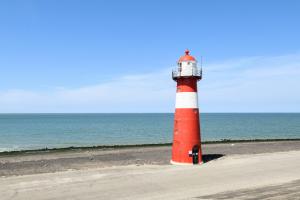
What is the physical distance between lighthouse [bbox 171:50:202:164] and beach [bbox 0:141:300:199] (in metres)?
0.99

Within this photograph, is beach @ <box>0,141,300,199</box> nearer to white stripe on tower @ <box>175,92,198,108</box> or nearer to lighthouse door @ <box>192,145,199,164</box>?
lighthouse door @ <box>192,145,199,164</box>

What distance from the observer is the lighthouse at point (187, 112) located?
20000 mm

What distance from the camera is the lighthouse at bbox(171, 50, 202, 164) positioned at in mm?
20000

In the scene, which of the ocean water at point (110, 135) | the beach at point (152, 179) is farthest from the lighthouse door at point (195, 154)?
the ocean water at point (110, 135)

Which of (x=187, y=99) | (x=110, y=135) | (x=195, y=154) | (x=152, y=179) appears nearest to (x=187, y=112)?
(x=187, y=99)

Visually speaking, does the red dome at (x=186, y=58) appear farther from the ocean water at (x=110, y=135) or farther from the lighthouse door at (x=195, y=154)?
the ocean water at (x=110, y=135)

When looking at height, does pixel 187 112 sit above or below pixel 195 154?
above

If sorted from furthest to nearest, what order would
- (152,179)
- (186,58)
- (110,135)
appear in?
1. (110,135)
2. (186,58)
3. (152,179)

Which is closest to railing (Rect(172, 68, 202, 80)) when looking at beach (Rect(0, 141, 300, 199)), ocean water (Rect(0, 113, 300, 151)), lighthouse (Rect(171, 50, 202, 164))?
lighthouse (Rect(171, 50, 202, 164))

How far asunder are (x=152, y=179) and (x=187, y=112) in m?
5.07

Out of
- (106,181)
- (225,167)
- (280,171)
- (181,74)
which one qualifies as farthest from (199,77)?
(106,181)

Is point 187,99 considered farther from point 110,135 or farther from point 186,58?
point 110,135

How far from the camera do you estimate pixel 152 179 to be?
53.5 ft

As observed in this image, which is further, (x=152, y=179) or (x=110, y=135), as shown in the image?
(x=110, y=135)
